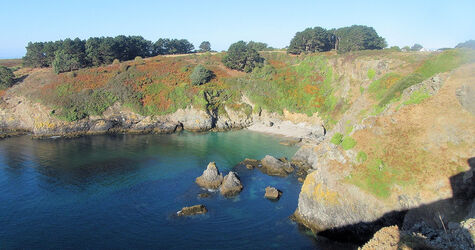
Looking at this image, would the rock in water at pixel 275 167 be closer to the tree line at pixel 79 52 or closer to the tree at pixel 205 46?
the tree line at pixel 79 52

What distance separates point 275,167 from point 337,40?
71.7 m

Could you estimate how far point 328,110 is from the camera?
65688mm

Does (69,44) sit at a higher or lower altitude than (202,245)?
higher

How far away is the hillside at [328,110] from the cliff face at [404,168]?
0.09 metres

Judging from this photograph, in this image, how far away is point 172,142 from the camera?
59906mm

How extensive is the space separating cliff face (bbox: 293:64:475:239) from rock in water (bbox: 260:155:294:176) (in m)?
→ 12.0

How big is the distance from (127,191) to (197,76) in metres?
46.5

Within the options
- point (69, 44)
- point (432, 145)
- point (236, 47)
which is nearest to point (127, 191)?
point (432, 145)

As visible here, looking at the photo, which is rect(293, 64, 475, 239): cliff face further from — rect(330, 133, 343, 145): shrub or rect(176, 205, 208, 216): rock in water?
rect(176, 205, 208, 216): rock in water

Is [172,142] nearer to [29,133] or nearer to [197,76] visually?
[197,76]

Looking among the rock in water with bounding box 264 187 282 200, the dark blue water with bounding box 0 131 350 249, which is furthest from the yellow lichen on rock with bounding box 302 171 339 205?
the rock in water with bounding box 264 187 282 200

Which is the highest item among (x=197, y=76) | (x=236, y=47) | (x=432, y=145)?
(x=236, y=47)

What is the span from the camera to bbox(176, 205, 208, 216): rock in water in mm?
31594

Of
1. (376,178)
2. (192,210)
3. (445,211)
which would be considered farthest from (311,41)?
(445,211)
